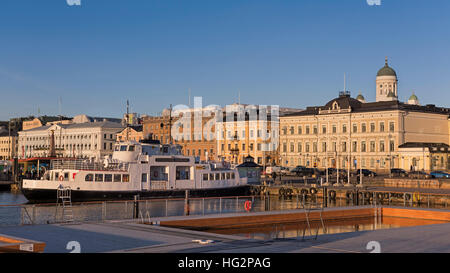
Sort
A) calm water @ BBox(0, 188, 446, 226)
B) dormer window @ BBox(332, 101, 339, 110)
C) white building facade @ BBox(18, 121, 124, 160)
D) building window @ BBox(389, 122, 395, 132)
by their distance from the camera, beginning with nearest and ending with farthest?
calm water @ BBox(0, 188, 446, 226)
building window @ BBox(389, 122, 395, 132)
dormer window @ BBox(332, 101, 339, 110)
white building facade @ BBox(18, 121, 124, 160)

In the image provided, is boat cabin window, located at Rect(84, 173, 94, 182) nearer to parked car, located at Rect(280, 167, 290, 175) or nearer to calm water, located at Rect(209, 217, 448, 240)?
calm water, located at Rect(209, 217, 448, 240)

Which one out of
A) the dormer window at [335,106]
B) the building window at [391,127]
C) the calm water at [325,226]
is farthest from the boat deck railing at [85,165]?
the dormer window at [335,106]

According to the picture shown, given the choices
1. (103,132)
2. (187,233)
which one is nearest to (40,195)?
(187,233)

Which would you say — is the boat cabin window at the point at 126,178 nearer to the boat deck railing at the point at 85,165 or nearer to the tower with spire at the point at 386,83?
the boat deck railing at the point at 85,165

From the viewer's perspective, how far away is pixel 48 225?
987 inches

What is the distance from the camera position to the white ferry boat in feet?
171

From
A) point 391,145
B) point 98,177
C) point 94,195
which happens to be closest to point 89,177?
point 98,177

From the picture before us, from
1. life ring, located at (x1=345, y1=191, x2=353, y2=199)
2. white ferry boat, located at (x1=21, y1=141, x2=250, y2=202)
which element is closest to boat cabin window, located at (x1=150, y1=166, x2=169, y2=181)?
white ferry boat, located at (x1=21, y1=141, x2=250, y2=202)

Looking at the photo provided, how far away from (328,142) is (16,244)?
92.0m

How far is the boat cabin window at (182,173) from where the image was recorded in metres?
57.6

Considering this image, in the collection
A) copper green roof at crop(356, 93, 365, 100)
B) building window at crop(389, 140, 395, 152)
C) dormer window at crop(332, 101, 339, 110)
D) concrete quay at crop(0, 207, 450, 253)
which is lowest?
concrete quay at crop(0, 207, 450, 253)

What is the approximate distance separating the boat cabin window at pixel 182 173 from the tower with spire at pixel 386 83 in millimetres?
71720

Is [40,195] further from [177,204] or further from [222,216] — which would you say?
[222,216]

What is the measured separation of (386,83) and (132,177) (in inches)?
3147
